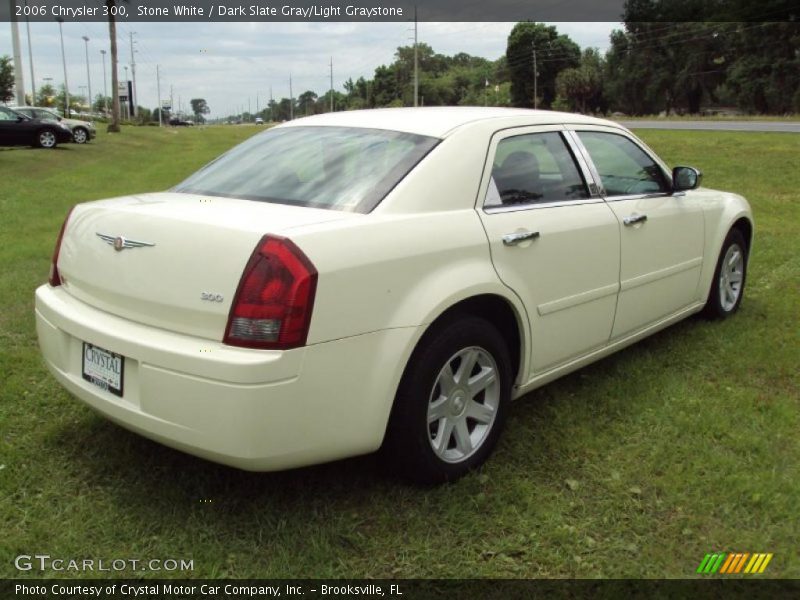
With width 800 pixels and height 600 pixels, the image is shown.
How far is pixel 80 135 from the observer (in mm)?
30672

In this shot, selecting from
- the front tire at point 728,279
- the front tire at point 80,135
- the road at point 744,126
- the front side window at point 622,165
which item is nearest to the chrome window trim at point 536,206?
the front side window at point 622,165

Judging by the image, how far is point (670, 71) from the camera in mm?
69438

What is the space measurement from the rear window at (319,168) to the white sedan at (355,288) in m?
0.01

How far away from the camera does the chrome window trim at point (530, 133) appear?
3.34 metres

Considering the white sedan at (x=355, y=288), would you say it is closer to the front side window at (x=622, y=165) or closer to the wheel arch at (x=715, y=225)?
the front side window at (x=622, y=165)

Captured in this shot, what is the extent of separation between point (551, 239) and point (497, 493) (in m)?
1.21

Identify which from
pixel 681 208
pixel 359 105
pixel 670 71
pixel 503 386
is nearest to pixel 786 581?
pixel 503 386

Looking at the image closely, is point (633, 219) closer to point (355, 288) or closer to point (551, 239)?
point (551, 239)

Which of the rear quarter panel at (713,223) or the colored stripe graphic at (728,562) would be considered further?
the rear quarter panel at (713,223)

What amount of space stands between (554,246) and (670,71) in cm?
7349

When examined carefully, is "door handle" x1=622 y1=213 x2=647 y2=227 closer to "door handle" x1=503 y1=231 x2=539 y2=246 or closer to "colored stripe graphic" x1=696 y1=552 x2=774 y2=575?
"door handle" x1=503 y1=231 x2=539 y2=246

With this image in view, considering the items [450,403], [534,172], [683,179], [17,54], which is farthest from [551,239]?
[17,54]

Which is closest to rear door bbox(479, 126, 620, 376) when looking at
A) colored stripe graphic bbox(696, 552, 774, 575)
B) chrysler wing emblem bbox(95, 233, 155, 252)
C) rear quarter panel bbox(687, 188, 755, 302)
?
colored stripe graphic bbox(696, 552, 774, 575)

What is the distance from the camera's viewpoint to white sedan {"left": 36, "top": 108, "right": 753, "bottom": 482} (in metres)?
2.55
